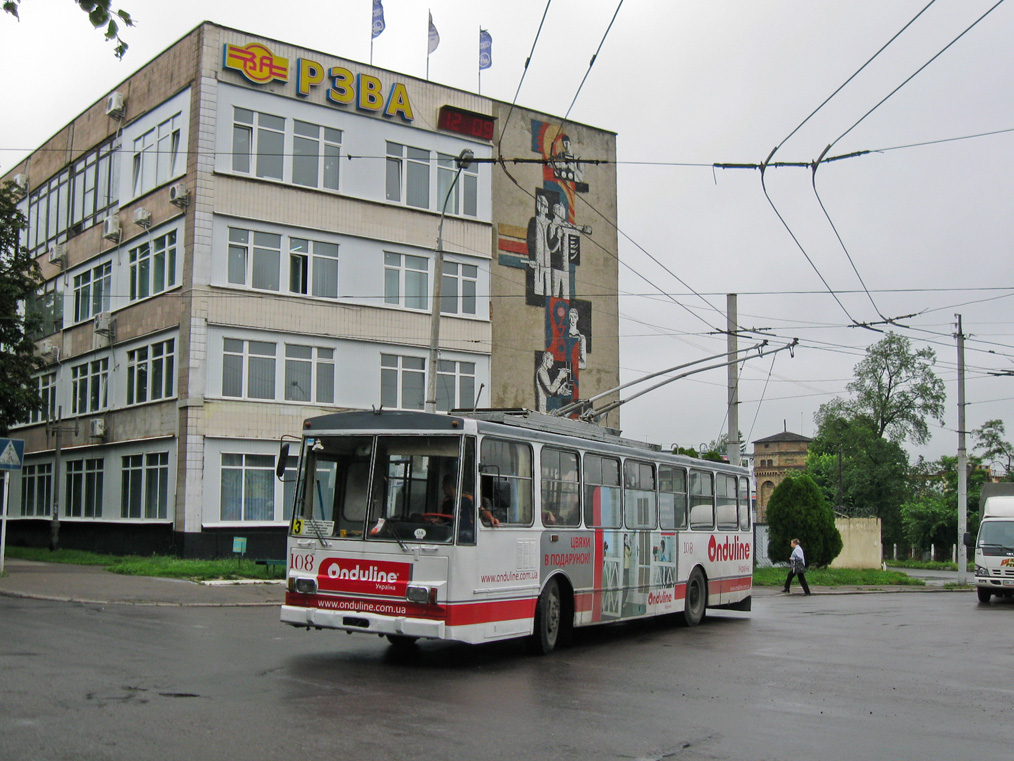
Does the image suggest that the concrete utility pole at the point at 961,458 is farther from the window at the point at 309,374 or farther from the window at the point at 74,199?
the window at the point at 74,199

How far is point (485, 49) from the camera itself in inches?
1547

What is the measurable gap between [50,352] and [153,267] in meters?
8.69

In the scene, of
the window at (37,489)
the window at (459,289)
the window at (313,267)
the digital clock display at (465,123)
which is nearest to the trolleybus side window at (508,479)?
the window at (313,267)

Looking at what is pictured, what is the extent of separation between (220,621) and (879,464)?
70464 millimetres

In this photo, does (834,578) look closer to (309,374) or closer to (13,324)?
(309,374)

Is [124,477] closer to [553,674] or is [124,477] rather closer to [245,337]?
[245,337]

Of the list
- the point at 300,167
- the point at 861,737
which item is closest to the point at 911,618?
the point at 861,737

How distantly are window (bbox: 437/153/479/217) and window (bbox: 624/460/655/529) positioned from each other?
71.3 feet

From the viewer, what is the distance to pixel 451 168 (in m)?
38.0

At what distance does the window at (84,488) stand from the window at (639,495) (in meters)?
24.4

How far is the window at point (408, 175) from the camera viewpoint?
36250 millimetres

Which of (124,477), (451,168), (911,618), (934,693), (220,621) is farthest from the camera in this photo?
(451,168)

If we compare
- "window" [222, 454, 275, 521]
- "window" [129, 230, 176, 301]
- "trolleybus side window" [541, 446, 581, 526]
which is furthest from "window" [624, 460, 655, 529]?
"window" [129, 230, 176, 301]

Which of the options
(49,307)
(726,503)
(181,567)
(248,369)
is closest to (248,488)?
(248,369)
